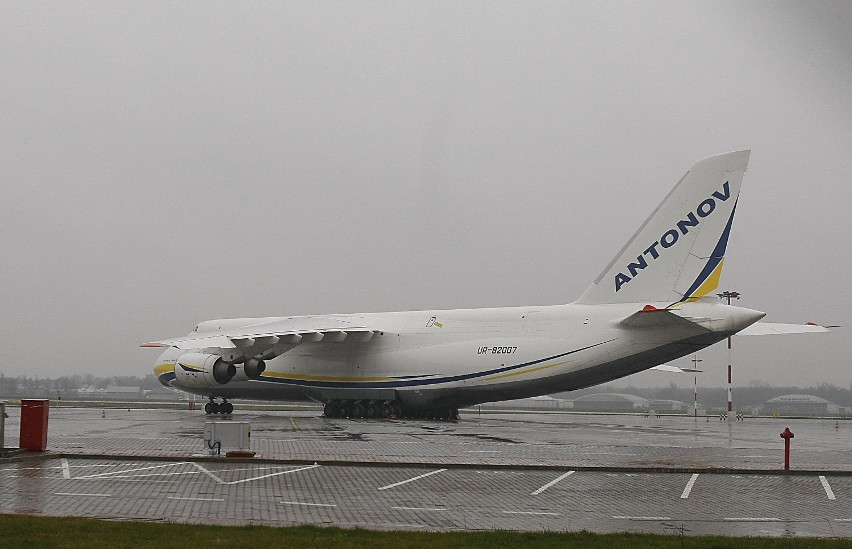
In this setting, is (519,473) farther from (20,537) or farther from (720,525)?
(20,537)

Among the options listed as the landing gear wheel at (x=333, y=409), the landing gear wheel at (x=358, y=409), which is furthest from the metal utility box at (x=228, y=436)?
the landing gear wheel at (x=333, y=409)

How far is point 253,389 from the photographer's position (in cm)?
3516

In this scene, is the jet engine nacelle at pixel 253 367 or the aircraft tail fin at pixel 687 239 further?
the jet engine nacelle at pixel 253 367

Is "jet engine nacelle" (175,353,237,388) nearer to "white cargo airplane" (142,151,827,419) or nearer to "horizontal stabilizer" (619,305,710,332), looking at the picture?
"white cargo airplane" (142,151,827,419)

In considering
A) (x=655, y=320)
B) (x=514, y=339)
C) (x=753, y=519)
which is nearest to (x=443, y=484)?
(x=753, y=519)

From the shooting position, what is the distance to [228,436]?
16.5 meters

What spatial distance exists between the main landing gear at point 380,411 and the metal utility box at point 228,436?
50.6 ft

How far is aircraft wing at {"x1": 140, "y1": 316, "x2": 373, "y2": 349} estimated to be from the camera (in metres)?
29.2

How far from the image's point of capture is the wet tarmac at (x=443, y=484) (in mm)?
9914

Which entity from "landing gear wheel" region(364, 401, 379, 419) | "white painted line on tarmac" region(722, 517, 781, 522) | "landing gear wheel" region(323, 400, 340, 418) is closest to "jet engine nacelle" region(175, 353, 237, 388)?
"landing gear wheel" region(323, 400, 340, 418)

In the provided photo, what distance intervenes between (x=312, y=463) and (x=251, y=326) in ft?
68.5

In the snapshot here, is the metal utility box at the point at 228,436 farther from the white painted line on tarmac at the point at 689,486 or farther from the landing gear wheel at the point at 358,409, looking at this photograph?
the landing gear wheel at the point at 358,409

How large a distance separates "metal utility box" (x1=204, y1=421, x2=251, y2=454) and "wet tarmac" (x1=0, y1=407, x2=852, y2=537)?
370mm

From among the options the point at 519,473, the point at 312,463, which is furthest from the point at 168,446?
the point at 519,473
